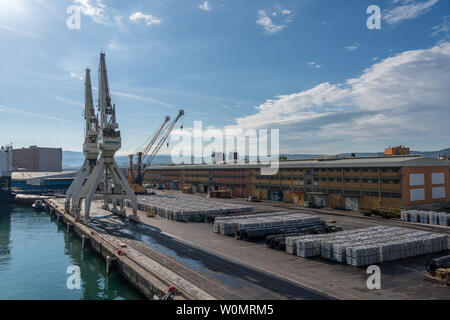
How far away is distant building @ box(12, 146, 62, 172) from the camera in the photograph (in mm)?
173875

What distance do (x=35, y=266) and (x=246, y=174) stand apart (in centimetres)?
5523

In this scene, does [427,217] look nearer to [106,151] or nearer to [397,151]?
[397,151]

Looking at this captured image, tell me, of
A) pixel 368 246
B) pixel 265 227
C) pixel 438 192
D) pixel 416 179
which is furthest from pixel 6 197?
pixel 438 192

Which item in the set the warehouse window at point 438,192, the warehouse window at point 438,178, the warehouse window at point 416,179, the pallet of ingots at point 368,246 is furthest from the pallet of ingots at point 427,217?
the pallet of ingots at point 368,246

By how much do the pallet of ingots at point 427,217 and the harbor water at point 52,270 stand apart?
39.2 metres

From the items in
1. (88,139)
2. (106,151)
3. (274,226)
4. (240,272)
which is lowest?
(240,272)

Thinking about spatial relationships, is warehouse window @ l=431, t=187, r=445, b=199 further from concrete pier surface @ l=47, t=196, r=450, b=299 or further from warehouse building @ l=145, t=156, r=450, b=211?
concrete pier surface @ l=47, t=196, r=450, b=299

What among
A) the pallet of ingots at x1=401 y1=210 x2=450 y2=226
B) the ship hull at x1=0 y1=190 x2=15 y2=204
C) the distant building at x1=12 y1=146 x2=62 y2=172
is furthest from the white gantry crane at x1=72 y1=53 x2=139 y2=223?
the distant building at x1=12 y1=146 x2=62 y2=172

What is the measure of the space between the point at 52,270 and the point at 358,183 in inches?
1873

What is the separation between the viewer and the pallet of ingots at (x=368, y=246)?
24764mm

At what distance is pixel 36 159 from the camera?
173875mm

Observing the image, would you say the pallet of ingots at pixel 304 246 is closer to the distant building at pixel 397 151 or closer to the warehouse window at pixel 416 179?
the warehouse window at pixel 416 179

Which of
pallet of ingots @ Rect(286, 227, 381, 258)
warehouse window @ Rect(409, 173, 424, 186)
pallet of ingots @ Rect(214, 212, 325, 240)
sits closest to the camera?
pallet of ingots @ Rect(286, 227, 381, 258)

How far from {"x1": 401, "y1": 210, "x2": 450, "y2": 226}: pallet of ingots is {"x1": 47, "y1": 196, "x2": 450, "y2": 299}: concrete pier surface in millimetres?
18808
